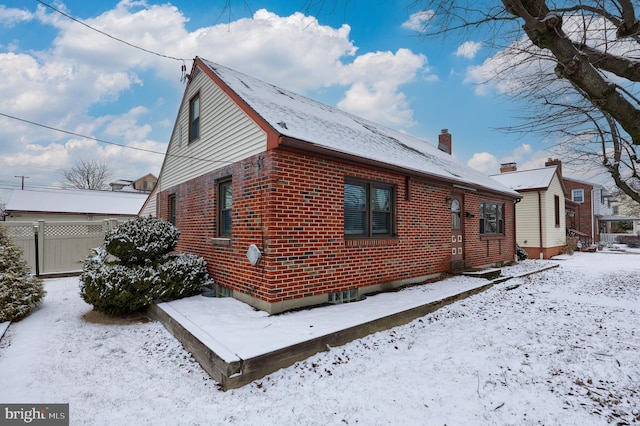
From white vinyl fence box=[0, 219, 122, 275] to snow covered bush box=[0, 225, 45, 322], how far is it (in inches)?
161

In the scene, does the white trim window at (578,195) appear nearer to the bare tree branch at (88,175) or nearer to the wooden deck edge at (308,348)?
the wooden deck edge at (308,348)

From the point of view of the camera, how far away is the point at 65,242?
1077cm

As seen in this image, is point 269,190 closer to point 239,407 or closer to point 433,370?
point 239,407

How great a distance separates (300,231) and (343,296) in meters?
1.76

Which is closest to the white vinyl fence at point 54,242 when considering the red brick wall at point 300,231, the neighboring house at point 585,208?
the red brick wall at point 300,231

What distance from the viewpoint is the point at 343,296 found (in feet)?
21.2

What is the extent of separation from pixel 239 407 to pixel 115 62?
25.0 feet

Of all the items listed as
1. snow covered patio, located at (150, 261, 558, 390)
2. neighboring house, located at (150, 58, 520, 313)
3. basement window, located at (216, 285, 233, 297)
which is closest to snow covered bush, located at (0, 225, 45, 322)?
snow covered patio, located at (150, 261, 558, 390)

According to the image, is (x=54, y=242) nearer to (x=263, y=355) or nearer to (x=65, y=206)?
(x=263, y=355)

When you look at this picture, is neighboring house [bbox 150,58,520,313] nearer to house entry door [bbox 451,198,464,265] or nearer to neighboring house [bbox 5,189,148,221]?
house entry door [bbox 451,198,464,265]

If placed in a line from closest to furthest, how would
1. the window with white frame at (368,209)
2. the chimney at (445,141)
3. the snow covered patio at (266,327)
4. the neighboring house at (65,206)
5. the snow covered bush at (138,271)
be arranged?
the snow covered patio at (266,327)
the snow covered bush at (138,271)
the window with white frame at (368,209)
the chimney at (445,141)
the neighboring house at (65,206)

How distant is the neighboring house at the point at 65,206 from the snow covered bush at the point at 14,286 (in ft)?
61.3

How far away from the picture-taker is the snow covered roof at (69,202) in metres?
22.7

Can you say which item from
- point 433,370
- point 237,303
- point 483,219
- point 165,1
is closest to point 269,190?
point 237,303
